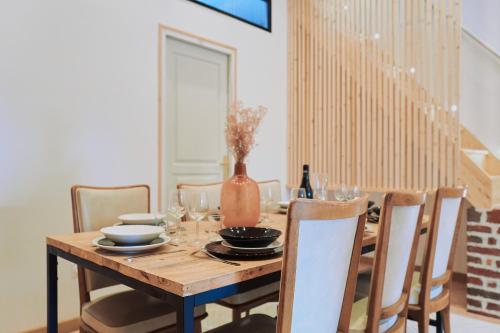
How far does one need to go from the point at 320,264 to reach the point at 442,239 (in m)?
1.11

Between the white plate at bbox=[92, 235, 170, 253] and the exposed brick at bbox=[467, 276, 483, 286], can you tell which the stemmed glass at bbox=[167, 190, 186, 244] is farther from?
the exposed brick at bbox=[467, 276, 483, 286]

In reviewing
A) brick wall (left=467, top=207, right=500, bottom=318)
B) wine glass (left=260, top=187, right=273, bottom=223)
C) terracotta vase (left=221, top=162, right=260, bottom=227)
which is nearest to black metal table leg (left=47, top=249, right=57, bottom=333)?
terracotta vase (left=221, top=162, right=260, bottom=227)

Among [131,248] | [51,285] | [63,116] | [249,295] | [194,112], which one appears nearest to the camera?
[131,248]

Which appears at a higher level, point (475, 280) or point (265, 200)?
point (265, 200)

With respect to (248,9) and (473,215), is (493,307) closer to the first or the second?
(473,215)

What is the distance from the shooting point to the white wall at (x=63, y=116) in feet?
8.26

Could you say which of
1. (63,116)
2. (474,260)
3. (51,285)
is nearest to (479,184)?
(474,260)

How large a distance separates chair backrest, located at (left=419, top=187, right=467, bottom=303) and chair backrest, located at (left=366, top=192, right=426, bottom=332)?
191mm

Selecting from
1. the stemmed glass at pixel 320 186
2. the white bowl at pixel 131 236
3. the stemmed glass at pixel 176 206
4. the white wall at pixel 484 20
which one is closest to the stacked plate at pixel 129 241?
the white bowl at pixel 131 236

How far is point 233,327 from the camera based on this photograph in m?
1.51

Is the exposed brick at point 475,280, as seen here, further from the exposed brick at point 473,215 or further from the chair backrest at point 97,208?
the chair backrest at point 97,208

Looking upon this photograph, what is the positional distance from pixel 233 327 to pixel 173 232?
0.53 metres

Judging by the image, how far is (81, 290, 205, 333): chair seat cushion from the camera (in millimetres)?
1555

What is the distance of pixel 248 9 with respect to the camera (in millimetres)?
4207
